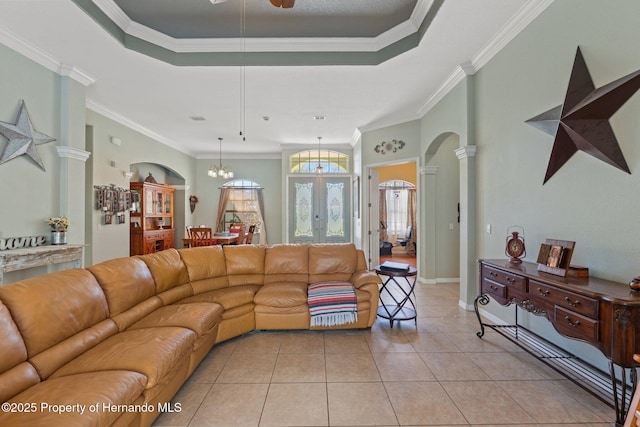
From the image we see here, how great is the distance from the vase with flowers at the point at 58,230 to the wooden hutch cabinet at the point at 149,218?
8.65 feet

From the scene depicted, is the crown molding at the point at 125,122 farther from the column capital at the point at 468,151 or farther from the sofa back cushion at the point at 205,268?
the column capital at the point at 468,151

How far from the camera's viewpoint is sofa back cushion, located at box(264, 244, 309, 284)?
3.68m

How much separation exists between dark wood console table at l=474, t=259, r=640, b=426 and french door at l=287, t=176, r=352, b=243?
18.5 ft

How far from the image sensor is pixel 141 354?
1.74m

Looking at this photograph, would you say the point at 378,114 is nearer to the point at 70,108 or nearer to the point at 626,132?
the point at 626,132

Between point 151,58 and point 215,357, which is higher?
point 151,58

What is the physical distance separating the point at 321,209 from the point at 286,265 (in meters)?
4.53

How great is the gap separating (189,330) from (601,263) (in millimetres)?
3172

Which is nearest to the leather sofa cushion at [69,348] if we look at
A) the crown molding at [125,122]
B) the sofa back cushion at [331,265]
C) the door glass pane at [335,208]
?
the sofa back cushion at [331,265]

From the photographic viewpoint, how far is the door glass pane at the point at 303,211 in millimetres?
8148

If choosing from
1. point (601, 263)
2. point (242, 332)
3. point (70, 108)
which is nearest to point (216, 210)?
point (70, 108)

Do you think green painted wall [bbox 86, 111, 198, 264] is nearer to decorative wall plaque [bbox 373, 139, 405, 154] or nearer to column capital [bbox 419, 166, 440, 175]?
decorative wall plaque [bbox 373, 139, 405, 154]

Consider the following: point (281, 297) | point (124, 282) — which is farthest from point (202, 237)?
point (124, 282)

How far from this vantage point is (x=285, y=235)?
802 cm
